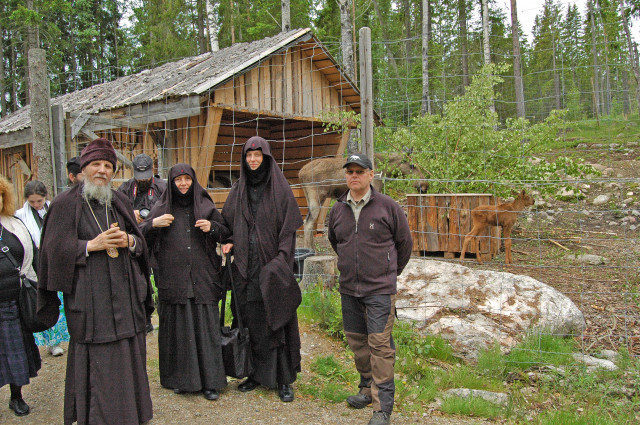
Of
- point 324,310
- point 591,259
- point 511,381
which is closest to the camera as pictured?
point 511,381

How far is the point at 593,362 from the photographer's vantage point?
14.7 ft

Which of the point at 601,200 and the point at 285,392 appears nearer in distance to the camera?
the point at 285,392

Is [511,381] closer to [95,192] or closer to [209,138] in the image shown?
[95,192]

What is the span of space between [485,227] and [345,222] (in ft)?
14.9

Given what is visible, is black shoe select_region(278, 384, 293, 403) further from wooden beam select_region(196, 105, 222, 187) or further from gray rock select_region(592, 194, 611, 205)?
gray rock select_region(592, 194, 611, 205)

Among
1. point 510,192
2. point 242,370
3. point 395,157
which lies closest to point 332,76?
point 395,157

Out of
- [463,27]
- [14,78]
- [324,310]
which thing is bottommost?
[324,310]

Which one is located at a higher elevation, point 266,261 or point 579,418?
point 266,261

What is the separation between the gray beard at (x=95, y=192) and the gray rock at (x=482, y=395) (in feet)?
10.0

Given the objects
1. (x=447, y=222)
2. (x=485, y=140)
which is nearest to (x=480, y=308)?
(x=447, y=222)

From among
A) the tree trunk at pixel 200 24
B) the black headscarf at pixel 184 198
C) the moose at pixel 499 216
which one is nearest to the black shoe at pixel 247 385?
the black headscarf at pixel 184 198

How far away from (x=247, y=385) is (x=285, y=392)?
36cm

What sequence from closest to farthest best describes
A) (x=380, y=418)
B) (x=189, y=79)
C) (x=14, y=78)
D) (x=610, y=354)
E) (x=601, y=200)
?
(x=380, y=418), (x=610, y=354), (x=189, y=79), (x=601, y=200), (x=14, y=78)

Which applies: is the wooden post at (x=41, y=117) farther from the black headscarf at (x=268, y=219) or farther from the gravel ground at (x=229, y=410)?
the black headscarf at (x=268, y=219)
